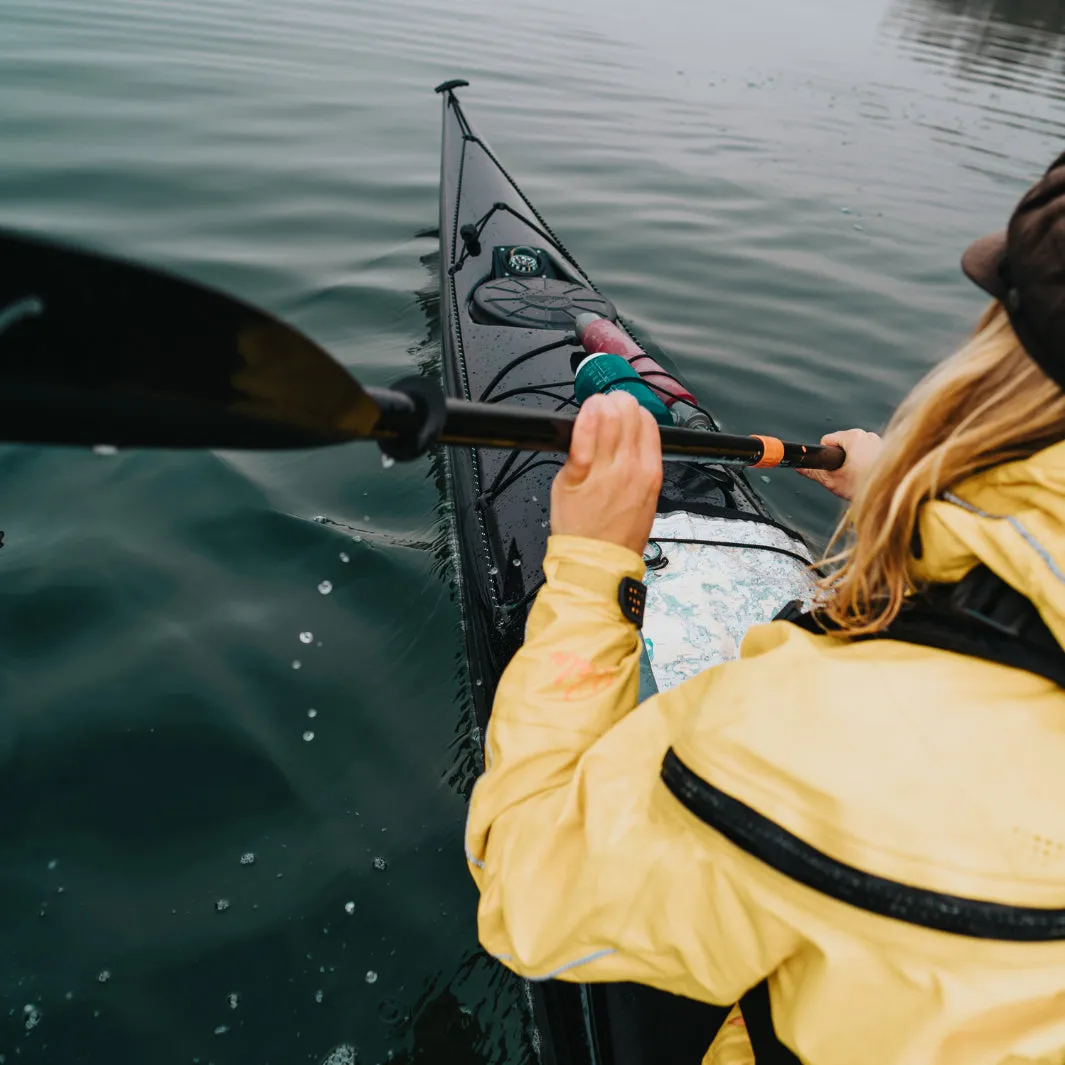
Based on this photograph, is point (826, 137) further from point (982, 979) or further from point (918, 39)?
point (918, 39)

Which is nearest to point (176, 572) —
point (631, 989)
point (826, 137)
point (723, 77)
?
point (631, 989)

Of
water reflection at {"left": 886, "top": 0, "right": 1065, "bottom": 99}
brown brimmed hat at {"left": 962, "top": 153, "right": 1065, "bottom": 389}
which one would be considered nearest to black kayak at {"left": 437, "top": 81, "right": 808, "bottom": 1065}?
brown brimmed hat at {"left": 962, "top": 153, "right": 1065, "bottom": 389}

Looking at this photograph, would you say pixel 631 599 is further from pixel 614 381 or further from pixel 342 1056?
pixel 342 1056

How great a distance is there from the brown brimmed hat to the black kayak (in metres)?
1.35

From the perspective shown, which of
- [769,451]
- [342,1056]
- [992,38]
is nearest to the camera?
[342,1056]

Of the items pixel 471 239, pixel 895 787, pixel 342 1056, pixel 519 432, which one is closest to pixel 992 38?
pixel 471 239

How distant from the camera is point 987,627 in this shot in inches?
33.4

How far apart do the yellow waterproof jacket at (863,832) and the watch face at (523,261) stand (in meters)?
3.94

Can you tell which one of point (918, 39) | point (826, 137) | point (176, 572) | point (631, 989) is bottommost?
point (176, 572)

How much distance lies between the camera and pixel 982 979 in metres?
0.76

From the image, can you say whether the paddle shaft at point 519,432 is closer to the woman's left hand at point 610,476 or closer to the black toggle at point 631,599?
the woman's left hand at point 610,476

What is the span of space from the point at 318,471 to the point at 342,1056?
2768mm

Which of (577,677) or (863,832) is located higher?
(863,832)

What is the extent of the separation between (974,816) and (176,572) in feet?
10.7
